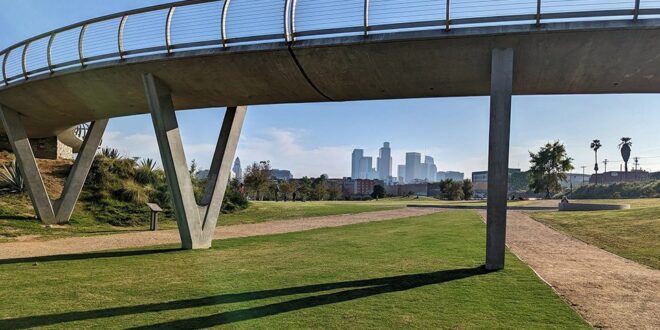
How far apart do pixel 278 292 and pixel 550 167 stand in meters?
72.7

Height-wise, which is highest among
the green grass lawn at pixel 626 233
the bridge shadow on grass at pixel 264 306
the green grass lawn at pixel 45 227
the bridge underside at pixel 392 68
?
the bridge underside at pixel 392 68

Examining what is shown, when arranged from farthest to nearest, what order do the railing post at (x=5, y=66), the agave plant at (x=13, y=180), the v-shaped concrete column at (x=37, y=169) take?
the agave plant at (x=13, y=180) → the v-shaped concrete column at (x=37, y=169) → the railing post at (x=5, y=66)

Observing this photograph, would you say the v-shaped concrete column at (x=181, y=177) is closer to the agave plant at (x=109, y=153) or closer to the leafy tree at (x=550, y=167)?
the agave plant at (x=109, y=153)

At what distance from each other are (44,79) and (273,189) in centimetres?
5754

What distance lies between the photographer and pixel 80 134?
2966 cm

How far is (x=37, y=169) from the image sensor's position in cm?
1797

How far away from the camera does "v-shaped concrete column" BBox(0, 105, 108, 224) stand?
1719 centimetres

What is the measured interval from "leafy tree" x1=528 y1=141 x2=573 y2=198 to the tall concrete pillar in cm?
6797

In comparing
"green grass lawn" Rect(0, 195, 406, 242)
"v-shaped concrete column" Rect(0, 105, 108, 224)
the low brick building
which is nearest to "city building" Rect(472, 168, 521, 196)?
"green grass lawn" Rect(0, 195, 406, 242)

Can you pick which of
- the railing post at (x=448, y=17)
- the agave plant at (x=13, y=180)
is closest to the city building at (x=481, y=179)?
the agave plant at (x=13, y=180)

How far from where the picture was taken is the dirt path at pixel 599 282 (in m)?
6.13

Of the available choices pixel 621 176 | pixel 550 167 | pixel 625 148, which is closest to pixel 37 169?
pixel 550 167

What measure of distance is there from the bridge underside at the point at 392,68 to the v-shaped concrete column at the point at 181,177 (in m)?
0.57

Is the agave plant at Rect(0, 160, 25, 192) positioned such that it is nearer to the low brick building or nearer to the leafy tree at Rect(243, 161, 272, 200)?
the low brick building
